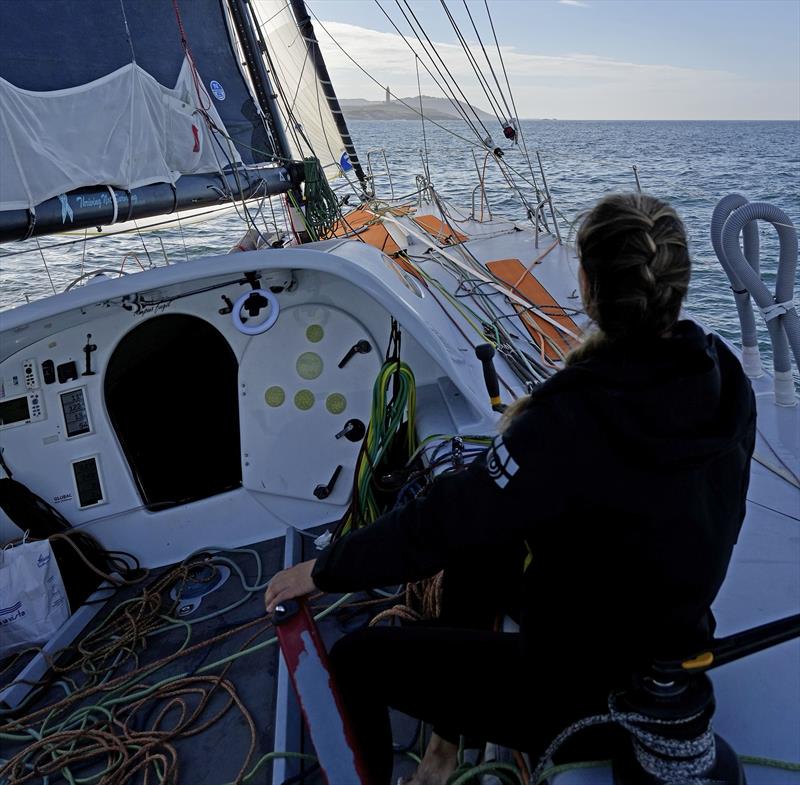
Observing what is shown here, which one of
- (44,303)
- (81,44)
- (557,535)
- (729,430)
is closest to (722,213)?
(729,430)

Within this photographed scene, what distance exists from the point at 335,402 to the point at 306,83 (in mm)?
4757

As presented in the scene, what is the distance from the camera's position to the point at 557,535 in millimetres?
1010

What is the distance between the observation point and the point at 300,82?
637 centimetres

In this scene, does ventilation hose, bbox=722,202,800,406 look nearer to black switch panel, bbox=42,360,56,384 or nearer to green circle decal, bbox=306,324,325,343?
green circle decal, bbox=306,324,325,343

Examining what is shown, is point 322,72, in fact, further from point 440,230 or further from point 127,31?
point 127,31

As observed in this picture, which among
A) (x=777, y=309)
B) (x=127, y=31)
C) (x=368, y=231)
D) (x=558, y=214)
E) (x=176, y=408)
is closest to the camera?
(x=777, y=309)

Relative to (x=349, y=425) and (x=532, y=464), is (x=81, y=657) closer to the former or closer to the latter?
(x=349, y=425)

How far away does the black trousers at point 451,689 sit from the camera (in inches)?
46.4

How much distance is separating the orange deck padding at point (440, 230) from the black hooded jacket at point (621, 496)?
380cm

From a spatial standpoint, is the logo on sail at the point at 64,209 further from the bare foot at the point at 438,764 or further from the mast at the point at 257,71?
the bare foot at the point at 438,764

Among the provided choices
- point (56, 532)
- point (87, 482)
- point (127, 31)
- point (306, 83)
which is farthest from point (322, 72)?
point (56, 532)

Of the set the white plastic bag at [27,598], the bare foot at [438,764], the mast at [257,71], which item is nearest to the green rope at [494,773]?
the bare foot at [438,764]

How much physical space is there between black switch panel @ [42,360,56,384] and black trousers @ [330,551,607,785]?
2406 mm

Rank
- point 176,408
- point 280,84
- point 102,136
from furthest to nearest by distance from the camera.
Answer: point 280,84 → point 176,408 → point 102,136
